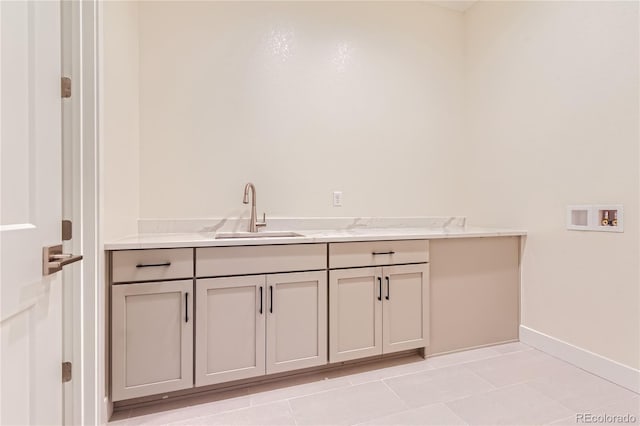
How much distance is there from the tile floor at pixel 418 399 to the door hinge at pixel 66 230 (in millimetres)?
940

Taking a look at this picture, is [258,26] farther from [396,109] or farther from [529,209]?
[529,209]

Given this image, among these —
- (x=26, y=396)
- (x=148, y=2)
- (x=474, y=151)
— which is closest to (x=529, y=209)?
(x=474, y=151)

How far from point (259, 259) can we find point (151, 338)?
2.13ft

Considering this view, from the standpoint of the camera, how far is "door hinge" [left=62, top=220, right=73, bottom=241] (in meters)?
1.18

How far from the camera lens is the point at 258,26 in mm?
2295

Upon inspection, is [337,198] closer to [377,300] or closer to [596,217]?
[377,300]

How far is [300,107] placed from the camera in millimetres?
2412

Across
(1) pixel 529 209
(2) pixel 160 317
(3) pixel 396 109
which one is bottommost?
(2) pixel 160 317

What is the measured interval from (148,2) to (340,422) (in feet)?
9.05

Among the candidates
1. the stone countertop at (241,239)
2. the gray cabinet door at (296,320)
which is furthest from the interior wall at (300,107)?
the gray cabinet door at (296,320)

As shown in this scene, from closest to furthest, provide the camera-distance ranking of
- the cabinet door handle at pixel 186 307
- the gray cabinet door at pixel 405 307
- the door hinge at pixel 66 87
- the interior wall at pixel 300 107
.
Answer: the door hinge at pixel 66 87 < the cabinet door handle at pixel 186 307 < the gray cabinet door at pixel 405 307 < the interior wall at pixel 300 107

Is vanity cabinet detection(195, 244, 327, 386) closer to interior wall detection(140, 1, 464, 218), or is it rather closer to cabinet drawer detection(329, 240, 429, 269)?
cabinet drawer detection(329, 240, 429, 269)

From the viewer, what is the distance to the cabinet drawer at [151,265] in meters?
1.50

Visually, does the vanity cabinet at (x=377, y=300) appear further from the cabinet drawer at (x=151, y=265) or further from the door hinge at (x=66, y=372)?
the door hinge at (x=66, y=372)
